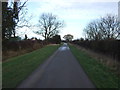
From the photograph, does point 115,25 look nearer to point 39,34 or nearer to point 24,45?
point 39,34

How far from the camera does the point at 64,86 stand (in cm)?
596

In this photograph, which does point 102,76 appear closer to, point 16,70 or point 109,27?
point 16,70

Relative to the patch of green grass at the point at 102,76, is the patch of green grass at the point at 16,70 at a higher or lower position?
higher

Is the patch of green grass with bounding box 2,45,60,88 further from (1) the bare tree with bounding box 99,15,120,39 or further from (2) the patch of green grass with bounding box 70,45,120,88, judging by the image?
(1) the bare tree with bounding box 99,15,120,39

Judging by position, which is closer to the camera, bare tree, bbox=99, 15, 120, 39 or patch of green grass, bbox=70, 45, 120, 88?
patch of green grass, bbox=70, 45, 120, 88

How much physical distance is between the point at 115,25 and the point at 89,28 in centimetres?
1777

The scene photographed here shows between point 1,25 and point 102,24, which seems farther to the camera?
point 102,24

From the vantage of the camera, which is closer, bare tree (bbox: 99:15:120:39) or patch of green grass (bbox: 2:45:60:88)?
patch of green grass (bbox: 2:45:60:88)

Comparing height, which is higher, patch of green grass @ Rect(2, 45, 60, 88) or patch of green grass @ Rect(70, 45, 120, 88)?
patch of green grass @ Rect(2, 45, 60, 88)

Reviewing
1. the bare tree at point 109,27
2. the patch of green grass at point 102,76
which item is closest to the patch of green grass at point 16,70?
the patch of green grass at point 102,76

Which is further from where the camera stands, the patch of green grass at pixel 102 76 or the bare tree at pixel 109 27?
the bare tree at pixel 109 27

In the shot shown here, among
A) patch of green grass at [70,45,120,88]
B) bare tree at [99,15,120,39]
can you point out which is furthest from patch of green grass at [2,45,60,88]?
bare tree at [99,15,120,39]

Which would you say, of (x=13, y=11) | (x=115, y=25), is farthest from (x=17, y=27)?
(x=115, y=25)

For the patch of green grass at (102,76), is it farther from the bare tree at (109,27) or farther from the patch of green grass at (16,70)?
the bare tree at (109,27)
